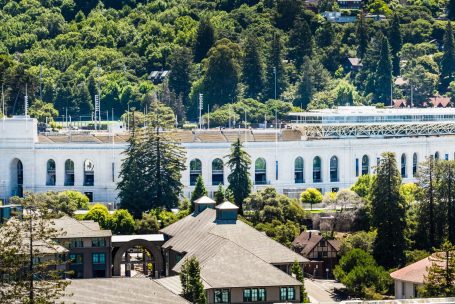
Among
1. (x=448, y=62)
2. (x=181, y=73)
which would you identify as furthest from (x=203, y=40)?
(x=448, y=62)

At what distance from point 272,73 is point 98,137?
44875 mm

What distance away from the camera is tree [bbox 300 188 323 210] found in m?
130

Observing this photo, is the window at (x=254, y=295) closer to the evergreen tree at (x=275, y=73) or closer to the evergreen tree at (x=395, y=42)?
the evergreen tree at (x=275, y=73)

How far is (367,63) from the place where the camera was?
189750mm

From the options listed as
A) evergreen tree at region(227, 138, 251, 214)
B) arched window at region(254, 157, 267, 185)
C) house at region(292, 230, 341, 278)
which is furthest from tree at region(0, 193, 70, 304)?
arched window at region(254, 157, 267, 185)

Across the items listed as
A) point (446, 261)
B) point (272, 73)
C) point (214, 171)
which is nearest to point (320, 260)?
point (446, 261)

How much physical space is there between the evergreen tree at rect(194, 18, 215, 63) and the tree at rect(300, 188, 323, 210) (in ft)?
213

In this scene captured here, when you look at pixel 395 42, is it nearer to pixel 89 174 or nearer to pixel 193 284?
pixel 89 174

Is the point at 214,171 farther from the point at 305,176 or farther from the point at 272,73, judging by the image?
the point at 272,73

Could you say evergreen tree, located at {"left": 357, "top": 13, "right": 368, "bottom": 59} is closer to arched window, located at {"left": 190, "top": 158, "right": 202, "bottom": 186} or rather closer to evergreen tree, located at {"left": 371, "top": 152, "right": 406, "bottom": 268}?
arched window, located at {"left": 190, "top": 158, "right": 202, "bottom": 186}

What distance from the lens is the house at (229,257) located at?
9225cm

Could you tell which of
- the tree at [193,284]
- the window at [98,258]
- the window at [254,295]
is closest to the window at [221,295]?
the window at [254,295]

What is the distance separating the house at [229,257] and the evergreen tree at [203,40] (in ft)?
271

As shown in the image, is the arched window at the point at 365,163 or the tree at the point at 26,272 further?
the arched window at the point at 365,163
